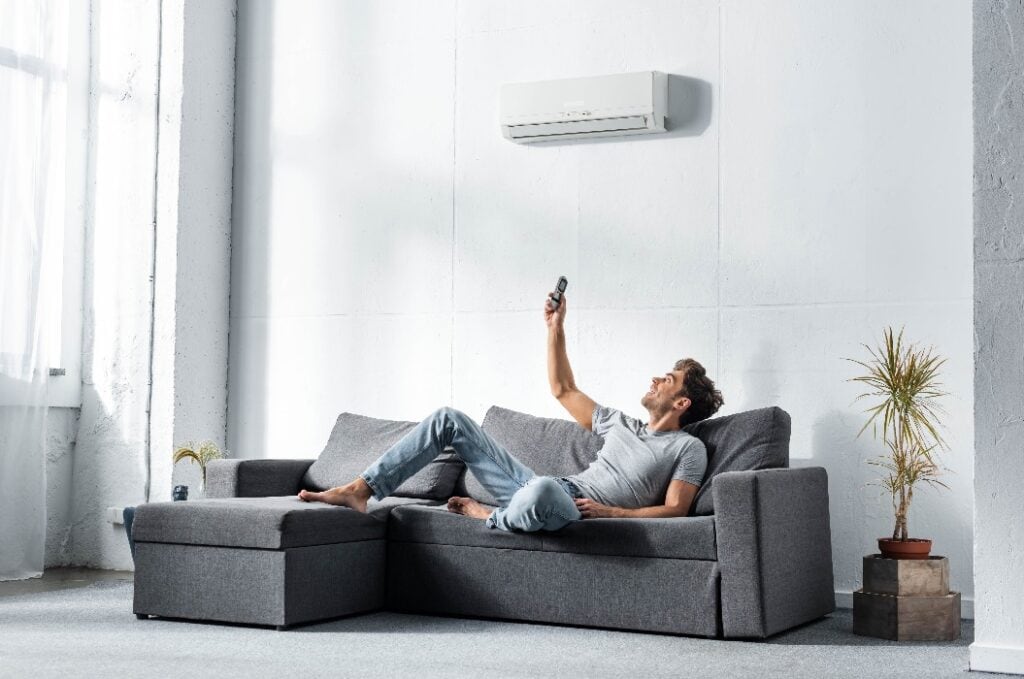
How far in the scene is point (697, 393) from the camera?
5023 millimetres

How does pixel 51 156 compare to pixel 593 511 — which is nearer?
pixel 593 511

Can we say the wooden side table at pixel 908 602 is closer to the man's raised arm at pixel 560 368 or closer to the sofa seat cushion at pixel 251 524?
the man's raised arm at pixel 560 368

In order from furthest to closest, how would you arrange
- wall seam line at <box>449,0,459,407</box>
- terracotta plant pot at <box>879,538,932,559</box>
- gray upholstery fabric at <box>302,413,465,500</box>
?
wall seam line at <box>449,0,459,407</box> → gray upholstery fabric at <box>302,413,465,500</box> → terracotta plant pot at <box>879,538,932,559</box>

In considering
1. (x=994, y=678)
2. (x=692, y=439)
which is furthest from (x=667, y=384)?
(x=994, y=678)

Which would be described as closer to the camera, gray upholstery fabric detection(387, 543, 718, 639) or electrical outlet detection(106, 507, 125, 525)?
gray upholstery fabric detection(387, 543, 718, 639)

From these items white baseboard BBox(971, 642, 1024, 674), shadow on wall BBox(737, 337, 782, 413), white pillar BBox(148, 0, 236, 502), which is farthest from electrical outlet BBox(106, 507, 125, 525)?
white baseboard BBox(971, 642, 1024, 674)

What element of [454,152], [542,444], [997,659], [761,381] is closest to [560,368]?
[542,444]

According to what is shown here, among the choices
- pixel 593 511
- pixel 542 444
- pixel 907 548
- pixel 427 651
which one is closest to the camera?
pixel 427 651

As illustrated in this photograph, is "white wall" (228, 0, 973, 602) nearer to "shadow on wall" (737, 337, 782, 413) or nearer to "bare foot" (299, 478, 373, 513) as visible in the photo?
"shadow on wall" (737, 337, 782, 413)

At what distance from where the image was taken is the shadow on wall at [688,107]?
5.52m

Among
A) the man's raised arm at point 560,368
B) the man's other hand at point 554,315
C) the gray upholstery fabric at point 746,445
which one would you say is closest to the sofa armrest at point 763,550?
the gray upholstery fabric at point 746,445

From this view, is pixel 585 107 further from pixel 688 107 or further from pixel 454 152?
pixel 454 152

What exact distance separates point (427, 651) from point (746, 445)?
1429 millimetres

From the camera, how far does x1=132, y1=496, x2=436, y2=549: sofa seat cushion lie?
4.46 metres
